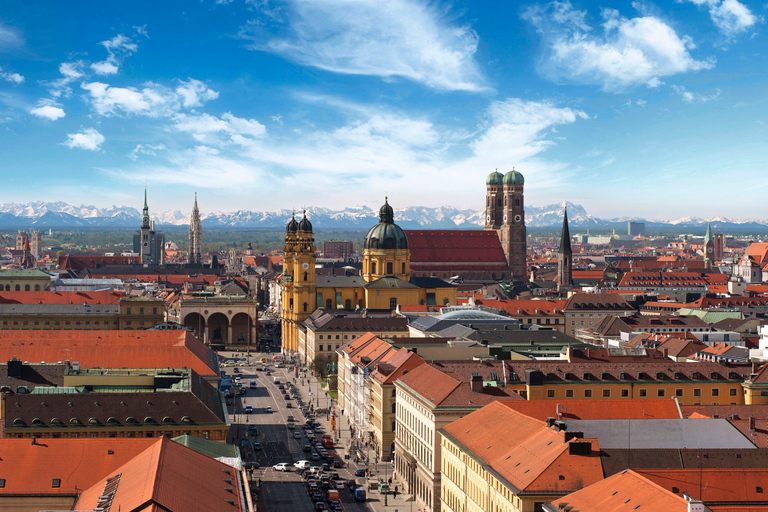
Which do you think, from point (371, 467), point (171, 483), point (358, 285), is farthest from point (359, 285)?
point (171, 483)

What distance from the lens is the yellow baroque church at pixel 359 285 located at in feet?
624

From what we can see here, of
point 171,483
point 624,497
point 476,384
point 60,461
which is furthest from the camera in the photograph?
point 476,384

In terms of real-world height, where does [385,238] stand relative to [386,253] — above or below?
above

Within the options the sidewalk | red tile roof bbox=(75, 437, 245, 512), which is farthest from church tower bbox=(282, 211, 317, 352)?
red tile roof bbox=(75, 437, 245, 512)

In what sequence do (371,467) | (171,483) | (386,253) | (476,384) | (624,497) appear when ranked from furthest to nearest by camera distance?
(386,253) < (371,467) < (476,384) < (171,483) < (624,497)

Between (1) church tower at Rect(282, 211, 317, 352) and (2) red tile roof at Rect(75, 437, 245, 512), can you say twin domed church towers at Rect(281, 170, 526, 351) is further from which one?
(2) red tile roof at Rect(75, 437, 245, 512)

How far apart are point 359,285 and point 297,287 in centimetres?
1199

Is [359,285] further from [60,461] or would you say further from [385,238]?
[60,461]

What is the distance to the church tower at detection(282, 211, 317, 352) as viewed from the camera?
189625 millimetres

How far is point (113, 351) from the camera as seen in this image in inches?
4446

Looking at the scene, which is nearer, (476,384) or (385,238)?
(476,384)

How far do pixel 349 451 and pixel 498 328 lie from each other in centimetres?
3558

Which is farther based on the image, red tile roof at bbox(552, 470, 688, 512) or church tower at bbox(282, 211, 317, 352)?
church tower at bbox(282, 211, 317, 352)

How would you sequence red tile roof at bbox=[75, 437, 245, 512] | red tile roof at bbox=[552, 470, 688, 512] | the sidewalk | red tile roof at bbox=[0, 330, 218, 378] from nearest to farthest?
red tile roof at bbox=[552, 470, 688, 512] < red tile roof at bbox=[75, 437, 245, 512] < the sidewalk < red tile roof at bbox=[0, 330, 218, 378]
